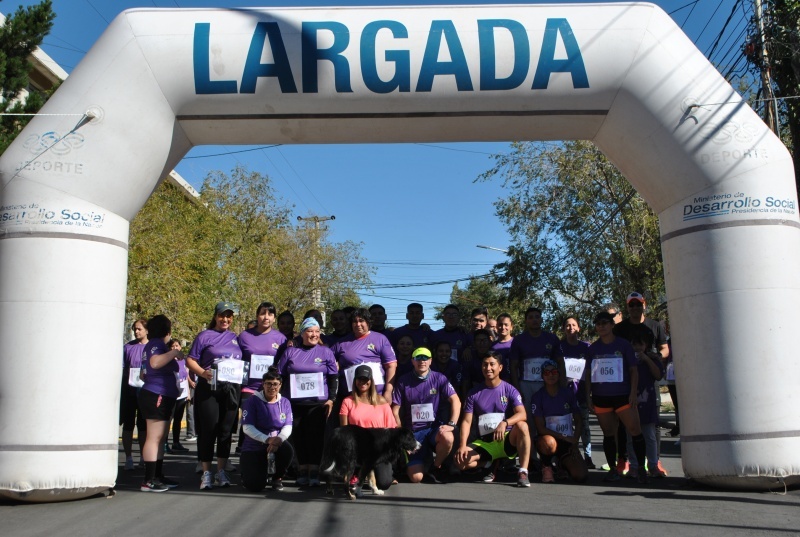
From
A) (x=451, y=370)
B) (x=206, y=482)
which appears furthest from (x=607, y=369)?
(x=206, y=482)

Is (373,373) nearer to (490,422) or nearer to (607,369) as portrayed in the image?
(490,422)

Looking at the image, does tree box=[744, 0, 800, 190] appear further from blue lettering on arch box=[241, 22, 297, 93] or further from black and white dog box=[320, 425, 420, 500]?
black and white dog box=[320, 425, 420, 500]

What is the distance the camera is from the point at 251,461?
24.7 feet

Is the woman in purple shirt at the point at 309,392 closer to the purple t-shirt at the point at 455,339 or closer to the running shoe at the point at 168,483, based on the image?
the running shoe at the point at 168,483

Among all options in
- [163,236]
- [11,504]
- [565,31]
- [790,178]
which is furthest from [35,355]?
[163,236]

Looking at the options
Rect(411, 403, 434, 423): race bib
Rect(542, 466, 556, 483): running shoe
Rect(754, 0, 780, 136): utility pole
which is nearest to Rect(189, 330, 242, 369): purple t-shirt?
Rect(411, 403, 434, 423): race bib

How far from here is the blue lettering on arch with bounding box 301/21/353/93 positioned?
7.29 m

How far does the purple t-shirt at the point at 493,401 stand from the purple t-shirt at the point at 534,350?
0.63 m

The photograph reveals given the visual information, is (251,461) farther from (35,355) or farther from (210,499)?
(35,355)

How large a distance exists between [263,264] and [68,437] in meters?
25.4

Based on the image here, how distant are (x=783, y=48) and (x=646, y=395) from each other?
21.8 feet

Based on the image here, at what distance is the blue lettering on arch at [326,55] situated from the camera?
7.29 metres

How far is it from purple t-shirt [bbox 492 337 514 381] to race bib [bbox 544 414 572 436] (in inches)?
35.5

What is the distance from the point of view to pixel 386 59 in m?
7.27
